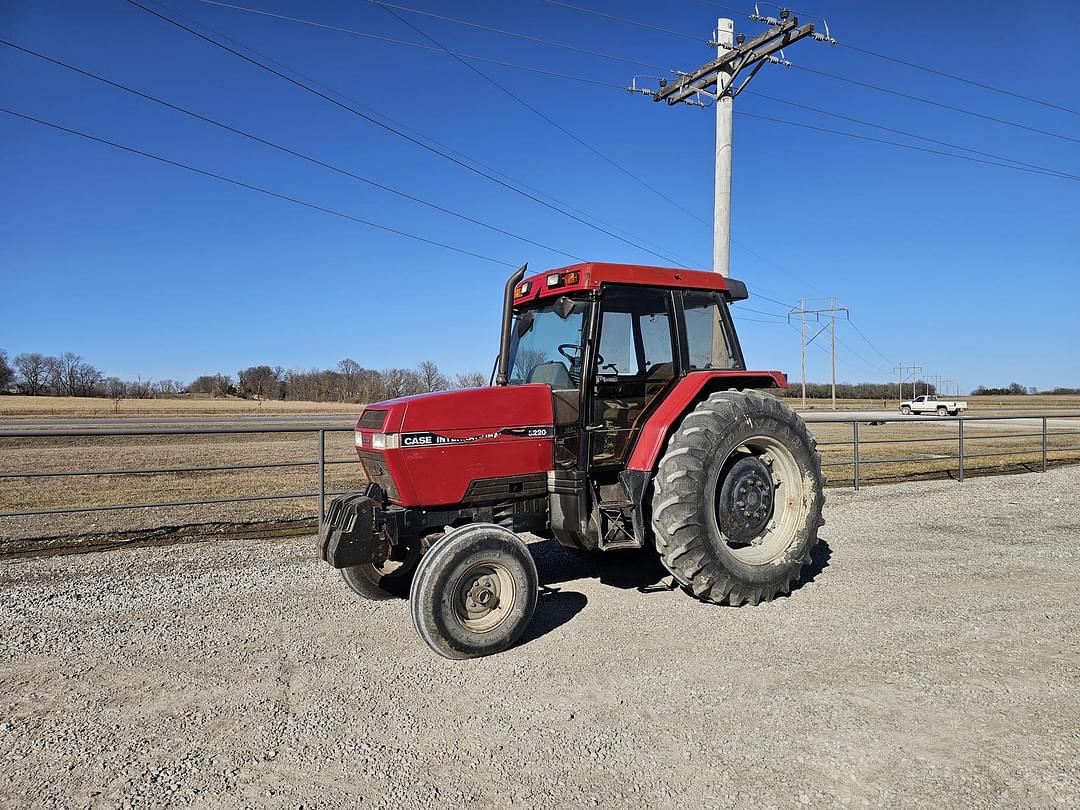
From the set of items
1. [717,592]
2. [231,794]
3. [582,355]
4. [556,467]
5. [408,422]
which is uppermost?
[582,355]

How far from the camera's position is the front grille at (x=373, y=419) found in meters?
4.25

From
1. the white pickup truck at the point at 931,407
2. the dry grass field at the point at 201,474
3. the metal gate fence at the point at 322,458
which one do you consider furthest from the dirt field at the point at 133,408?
the metal gate fence at the point at 322,458

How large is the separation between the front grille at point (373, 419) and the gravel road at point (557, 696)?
130cm

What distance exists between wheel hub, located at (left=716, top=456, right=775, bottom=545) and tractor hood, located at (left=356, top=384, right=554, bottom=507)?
1300 millimetres

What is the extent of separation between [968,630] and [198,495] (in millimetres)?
10066

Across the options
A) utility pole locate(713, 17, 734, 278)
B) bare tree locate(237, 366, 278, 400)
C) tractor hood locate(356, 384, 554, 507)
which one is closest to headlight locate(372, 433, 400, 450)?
tractor hood locate(356, 384, 554, 507)

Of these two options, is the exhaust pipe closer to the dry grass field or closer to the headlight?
the headlight

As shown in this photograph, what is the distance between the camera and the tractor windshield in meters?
4.64

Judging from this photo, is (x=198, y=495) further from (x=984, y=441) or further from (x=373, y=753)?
(x=984, y=441)

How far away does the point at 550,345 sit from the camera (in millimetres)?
4871

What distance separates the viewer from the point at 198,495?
10414 mm

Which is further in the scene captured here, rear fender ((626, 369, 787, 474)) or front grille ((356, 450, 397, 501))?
rear fender ((626, 369, 787, 474))

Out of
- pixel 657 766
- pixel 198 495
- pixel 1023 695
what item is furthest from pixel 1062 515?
pixel 198 495

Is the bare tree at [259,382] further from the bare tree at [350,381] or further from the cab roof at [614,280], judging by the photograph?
the cab roof at [614,280]
